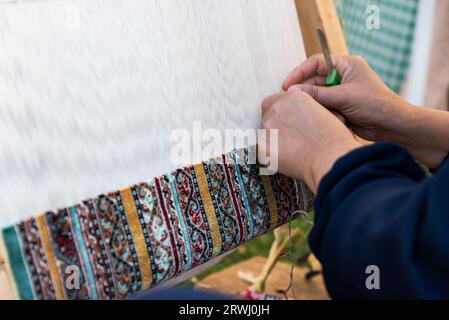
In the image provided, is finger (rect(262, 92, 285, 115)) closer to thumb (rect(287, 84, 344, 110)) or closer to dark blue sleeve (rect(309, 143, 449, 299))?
thumb (rect(287, 84, 344, 110))

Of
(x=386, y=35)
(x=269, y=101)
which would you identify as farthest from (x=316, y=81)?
(x=386, y=35)

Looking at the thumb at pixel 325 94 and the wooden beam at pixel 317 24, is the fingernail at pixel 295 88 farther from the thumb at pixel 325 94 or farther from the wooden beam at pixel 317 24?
the wooden beam at pixel 317 24

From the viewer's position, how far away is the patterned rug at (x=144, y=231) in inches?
21.8

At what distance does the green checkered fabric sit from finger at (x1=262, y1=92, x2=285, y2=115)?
1386 millimetres

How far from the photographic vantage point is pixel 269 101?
0.79 m

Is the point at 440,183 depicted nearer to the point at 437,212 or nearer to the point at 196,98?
the point at 437,212

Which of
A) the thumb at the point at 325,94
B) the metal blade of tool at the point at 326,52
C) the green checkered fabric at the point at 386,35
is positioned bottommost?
the green checkered fabric at the point at 386,35

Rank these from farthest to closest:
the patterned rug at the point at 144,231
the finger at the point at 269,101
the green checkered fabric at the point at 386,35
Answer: the green checkered fabric at the point at 386,35 < the finger at the point at 269,101 < the patterned rug at the point at 144,231

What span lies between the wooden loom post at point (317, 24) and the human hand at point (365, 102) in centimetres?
9

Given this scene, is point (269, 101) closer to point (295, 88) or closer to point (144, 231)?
point (295, 88)

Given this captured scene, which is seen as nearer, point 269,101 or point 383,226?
point 383,226

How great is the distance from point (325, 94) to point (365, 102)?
6 cm

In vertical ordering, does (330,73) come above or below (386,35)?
above

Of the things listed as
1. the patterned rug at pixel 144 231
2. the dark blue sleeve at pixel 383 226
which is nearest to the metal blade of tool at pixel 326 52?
the patterned rug at pixel 144 231
